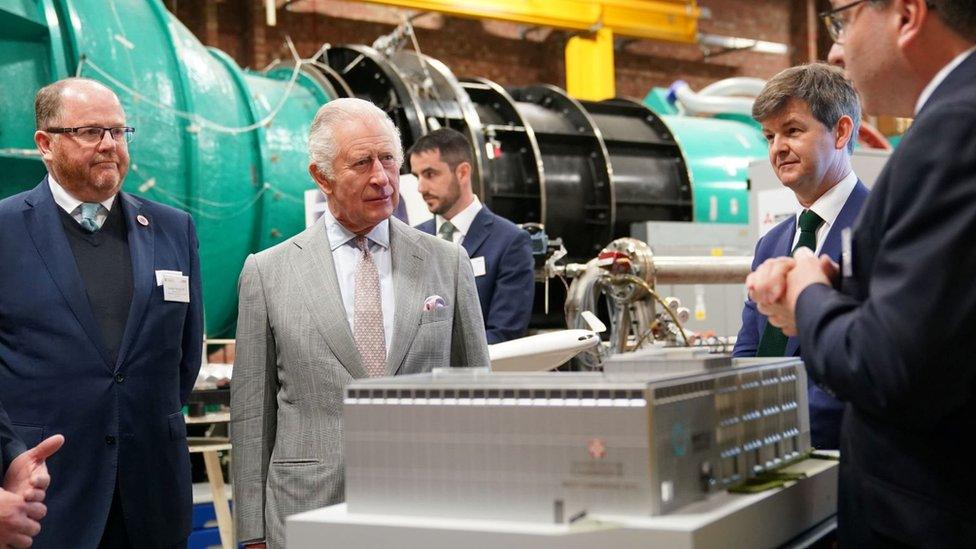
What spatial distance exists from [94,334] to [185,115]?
7.64ft

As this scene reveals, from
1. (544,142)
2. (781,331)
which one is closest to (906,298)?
(781,331)

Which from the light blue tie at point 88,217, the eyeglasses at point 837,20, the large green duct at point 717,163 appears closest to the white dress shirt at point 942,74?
the eyeglasses at point 837,20

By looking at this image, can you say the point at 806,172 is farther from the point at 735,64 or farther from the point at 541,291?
the point at 735,64

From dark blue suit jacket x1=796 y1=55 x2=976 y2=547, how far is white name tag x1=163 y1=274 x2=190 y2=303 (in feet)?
5.47

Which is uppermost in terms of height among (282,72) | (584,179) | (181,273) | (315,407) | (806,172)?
(282,72)

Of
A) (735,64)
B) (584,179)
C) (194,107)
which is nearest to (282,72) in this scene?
(194,107)

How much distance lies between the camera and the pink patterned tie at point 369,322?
6.47ft

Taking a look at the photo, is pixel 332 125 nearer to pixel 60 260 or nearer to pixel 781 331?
pixel 60 260

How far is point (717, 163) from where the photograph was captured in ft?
22.3

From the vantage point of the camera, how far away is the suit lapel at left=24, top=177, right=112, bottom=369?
2.27 m

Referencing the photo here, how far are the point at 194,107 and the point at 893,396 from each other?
12.9ft

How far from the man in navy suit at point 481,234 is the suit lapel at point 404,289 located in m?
1.18

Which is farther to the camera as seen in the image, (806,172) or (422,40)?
(422,40)

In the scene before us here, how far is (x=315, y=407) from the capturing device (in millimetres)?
1943
